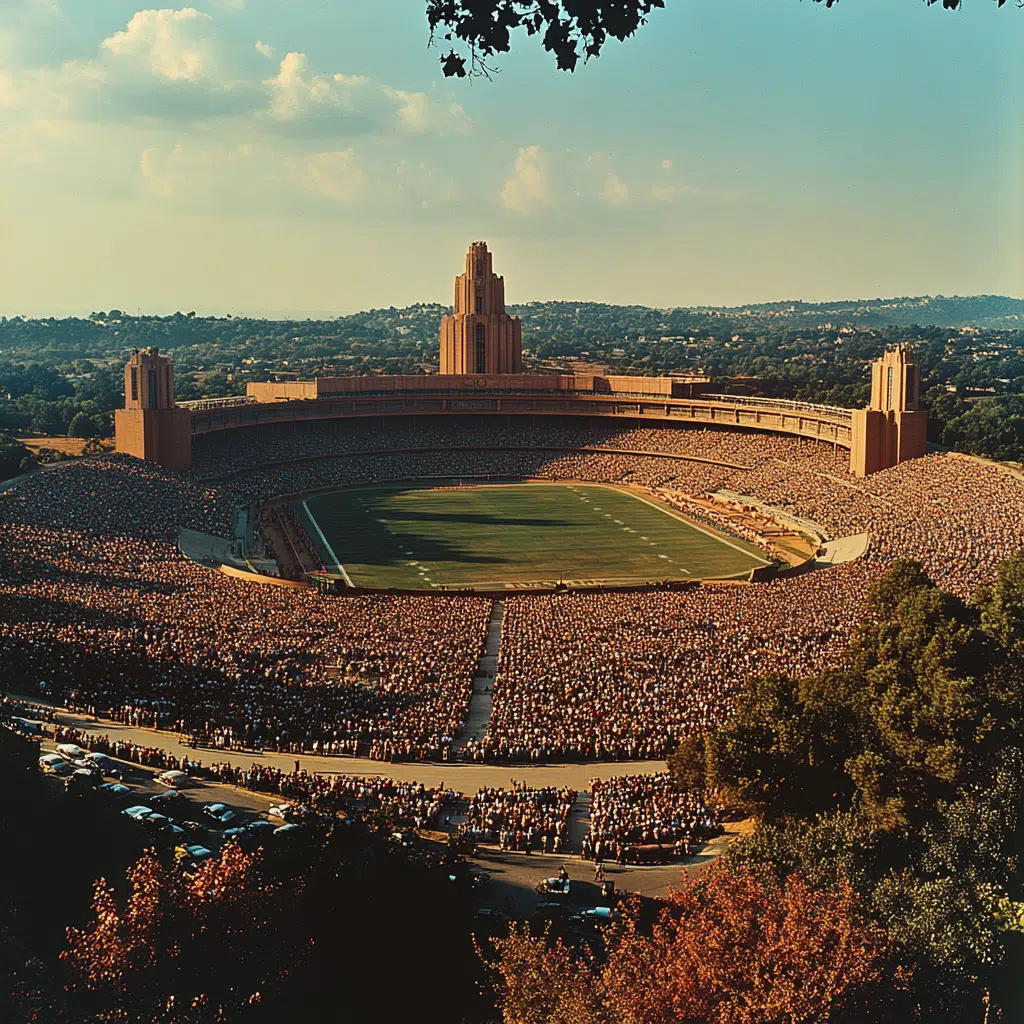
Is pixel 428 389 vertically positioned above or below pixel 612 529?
above

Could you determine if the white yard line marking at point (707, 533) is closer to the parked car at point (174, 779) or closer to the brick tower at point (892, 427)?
the brick tower at point (892, 427)

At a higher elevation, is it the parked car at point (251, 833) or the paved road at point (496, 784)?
the parked car at point (251, 833)

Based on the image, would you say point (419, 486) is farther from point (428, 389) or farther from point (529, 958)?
point (529, 958)

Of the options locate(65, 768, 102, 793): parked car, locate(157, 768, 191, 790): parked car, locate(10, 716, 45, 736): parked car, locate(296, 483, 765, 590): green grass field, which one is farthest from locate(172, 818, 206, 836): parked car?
locate(296, 483, 765, 590): green grass field

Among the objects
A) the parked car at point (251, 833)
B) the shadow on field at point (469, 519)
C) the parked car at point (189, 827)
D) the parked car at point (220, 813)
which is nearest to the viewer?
the parked car at point (251, 833)

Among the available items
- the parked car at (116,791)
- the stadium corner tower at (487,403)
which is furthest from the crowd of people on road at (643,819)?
the stadium corner tower at (487,403)

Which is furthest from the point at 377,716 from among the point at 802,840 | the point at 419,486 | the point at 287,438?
the point at 287,438
